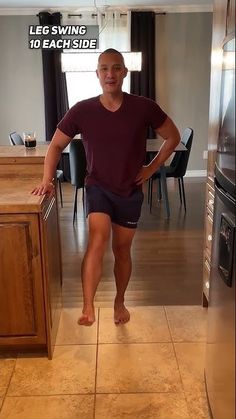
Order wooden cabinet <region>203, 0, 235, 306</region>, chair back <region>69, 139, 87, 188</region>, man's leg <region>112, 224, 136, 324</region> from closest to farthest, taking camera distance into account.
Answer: wooden cabinet <region>203, 0, 235, 306</region> → man's leg <region>112, 224, 136, 324</region> → chair back <region>69, 139, 87, 188</region>

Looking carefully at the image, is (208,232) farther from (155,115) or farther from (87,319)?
(87,319)

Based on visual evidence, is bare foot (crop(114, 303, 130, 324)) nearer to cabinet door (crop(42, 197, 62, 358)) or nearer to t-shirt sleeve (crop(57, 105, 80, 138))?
cabinet door (crop(42, 197, 62, 358))

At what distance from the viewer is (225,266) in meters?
1.41

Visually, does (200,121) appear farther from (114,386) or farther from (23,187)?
(114,386)

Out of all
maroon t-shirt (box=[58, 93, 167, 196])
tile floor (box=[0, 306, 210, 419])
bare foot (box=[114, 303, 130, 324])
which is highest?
maroon t-shirt (box=[58, 93, 167, 196])

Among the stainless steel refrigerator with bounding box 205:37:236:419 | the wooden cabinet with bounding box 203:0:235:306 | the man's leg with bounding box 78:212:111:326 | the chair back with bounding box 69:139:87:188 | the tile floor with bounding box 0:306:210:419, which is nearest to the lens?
the stainless steel refrigerator with bounding box 205:37:236:419

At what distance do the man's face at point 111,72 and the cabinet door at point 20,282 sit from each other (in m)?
0.70

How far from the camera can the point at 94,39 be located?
19.4ft

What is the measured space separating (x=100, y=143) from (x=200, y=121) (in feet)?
17.1

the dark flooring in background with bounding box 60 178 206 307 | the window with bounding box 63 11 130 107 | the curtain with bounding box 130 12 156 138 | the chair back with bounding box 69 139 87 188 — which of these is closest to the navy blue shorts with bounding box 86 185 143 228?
the dark flooring in background with bounding box 60 178 206 307

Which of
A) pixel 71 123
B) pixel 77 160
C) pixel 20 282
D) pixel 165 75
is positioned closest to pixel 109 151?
pixel 71 123

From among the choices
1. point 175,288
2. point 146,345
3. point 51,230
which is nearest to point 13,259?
point 51,230

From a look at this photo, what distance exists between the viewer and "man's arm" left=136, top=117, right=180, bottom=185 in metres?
2.21

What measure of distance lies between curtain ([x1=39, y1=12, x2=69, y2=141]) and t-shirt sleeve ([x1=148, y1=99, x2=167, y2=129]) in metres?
4.82
